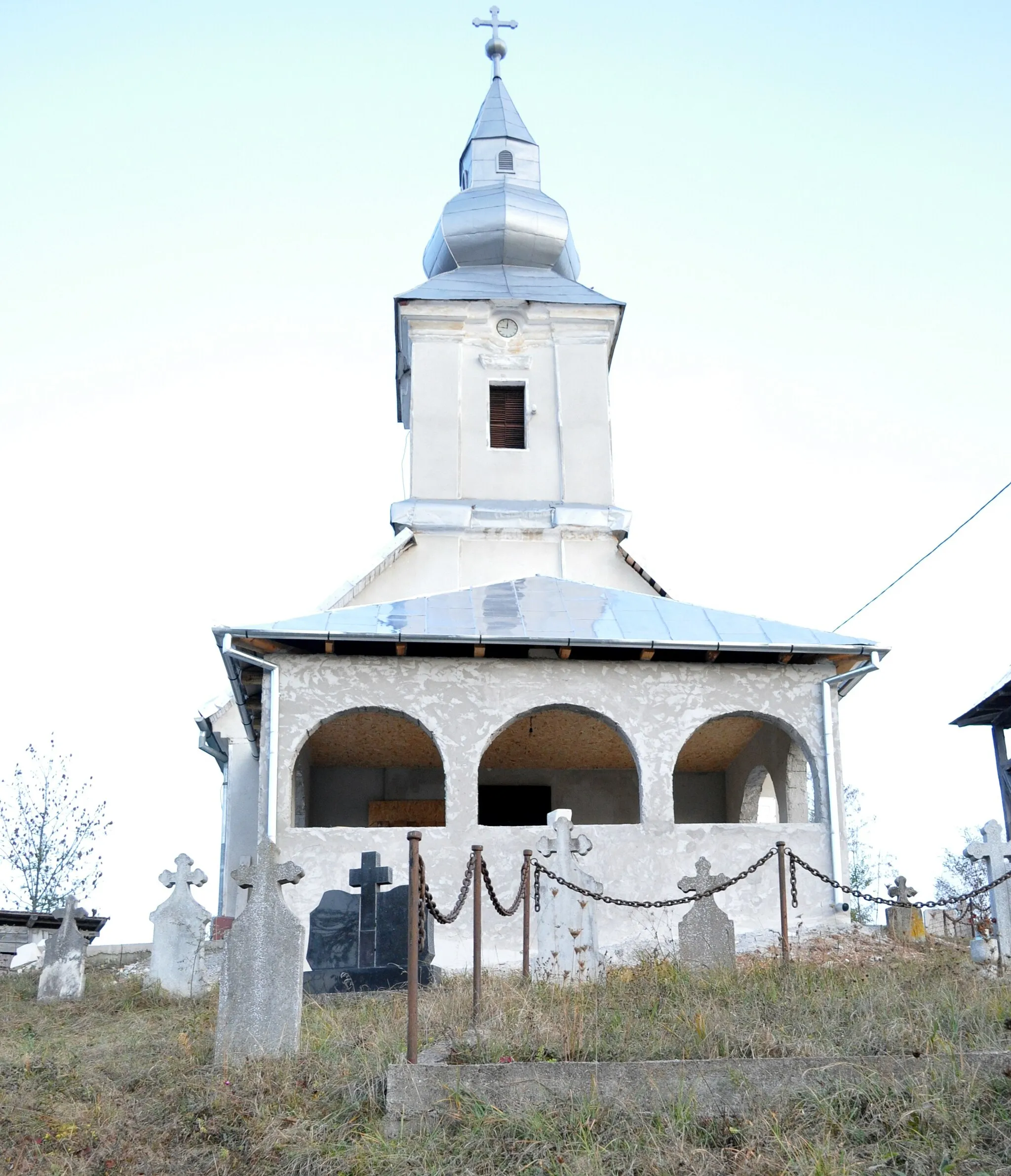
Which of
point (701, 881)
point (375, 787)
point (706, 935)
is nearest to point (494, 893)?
point (706, 935)

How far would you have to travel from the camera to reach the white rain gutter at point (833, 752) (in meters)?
14.9

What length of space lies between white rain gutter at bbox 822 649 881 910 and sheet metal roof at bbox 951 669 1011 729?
83.2 inches

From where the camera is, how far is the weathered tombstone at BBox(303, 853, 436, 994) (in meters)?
12.4

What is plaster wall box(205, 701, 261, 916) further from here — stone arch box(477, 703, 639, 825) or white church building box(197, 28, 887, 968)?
stone arch box(477, 703, 639, 825)

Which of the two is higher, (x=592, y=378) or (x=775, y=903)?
(x=592, y=378)

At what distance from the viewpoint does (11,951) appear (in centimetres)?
1812

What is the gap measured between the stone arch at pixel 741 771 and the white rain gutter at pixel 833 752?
19cm

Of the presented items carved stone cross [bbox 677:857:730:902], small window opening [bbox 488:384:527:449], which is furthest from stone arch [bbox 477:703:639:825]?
carved stone cross [bbox 677:857:730:902]

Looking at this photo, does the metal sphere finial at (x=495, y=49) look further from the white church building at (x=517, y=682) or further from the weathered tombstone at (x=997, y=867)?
the weathered tombstone at (x=997, y=867)

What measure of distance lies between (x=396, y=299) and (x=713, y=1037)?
1733 centimetres

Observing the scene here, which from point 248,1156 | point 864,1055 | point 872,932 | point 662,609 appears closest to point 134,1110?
point 248,1156

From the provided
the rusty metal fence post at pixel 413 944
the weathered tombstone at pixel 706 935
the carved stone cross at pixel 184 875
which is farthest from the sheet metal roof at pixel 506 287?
the rusty metal fence post at pixel 413 944

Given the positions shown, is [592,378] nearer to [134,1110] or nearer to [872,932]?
[872,932]

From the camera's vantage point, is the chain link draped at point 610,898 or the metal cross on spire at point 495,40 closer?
the chain link draped at point 610,898
